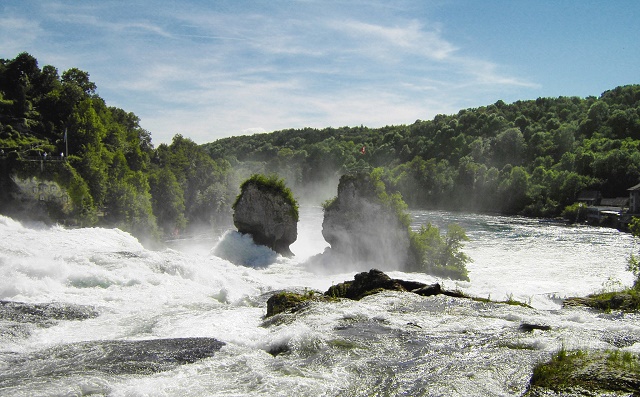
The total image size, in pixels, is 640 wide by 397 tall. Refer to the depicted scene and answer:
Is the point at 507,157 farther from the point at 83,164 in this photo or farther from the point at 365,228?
the point at 83,164

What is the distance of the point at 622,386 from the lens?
9.34 m

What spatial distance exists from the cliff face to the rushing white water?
1579cm

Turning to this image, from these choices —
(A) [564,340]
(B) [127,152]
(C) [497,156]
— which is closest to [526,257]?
(A) [564,340]

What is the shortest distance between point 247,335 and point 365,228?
97.3 ft

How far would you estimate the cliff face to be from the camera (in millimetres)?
43156

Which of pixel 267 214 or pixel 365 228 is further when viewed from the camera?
pixel 267 214

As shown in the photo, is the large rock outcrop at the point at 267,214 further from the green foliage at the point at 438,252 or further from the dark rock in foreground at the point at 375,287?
the dark rock in foreground at the point at 375,287

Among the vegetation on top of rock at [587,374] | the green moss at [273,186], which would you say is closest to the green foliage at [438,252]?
the green moss at [273,186]

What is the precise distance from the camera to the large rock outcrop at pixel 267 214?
46.0 metres

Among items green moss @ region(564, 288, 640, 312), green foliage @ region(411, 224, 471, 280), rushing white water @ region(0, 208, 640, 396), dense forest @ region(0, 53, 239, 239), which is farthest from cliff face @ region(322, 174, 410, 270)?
dense forest @ region(0, 53, 239, 239)

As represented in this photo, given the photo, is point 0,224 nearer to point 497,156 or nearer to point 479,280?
point 479,280

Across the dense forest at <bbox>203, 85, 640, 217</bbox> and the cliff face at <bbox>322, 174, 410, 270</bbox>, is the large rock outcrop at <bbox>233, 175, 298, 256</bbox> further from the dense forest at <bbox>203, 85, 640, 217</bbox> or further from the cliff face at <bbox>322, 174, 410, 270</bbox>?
the dense forest at <bbox>203, 85, 640, 217</bbox>

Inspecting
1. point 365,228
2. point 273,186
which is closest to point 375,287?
point 365,228

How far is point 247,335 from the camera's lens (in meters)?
14.7
